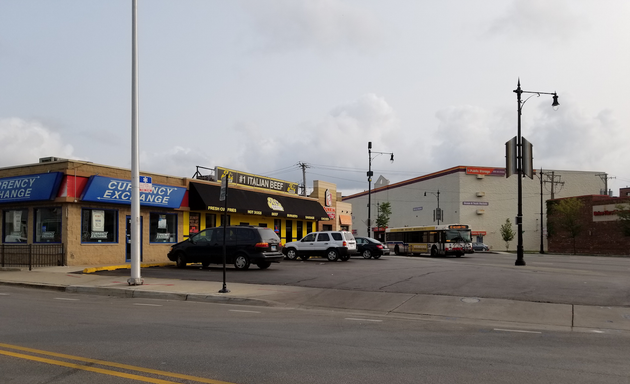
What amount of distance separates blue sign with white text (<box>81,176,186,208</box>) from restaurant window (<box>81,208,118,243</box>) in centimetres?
81

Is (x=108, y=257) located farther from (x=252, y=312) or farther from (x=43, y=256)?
(x=252, y=312)

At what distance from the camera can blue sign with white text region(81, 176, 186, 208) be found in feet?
73.8

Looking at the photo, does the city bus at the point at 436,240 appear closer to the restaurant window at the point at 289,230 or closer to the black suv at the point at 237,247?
the restaurant window at the point at 289,230

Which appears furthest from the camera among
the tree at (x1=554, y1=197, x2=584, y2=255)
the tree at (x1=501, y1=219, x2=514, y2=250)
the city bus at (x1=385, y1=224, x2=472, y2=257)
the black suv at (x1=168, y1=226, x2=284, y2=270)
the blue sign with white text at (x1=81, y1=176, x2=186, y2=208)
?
the tree at (x1=501, y1=219, x2=514, y2=250)

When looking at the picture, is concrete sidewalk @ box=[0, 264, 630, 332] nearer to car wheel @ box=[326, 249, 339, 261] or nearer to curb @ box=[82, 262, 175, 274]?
curb @ box=[82, 262, 175, 274]

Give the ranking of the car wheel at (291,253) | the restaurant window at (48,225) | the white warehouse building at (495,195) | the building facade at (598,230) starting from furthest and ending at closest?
the white warehouse building at (495,195) → the building facade at (598,230) → the car wheel at (291,253) → the restaurant window at (48,225)

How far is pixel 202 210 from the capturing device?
28.9 m

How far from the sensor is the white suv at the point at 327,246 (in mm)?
28984

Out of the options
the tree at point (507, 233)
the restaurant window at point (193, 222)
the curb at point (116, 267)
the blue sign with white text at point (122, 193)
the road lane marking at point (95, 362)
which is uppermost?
the blue sign with white text at point (122, 193)

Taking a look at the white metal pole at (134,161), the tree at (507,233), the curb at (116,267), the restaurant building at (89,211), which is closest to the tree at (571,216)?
the tree at (507,233)

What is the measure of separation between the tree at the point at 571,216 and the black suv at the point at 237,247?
50.5 meters

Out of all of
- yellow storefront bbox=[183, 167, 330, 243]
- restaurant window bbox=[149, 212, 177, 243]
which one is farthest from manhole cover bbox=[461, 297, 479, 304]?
restaurant window bbox=[149, 212, 177, 243]

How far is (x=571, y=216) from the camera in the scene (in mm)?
61906

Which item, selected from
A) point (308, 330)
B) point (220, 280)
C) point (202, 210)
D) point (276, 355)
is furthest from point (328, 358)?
point (202, 210)
